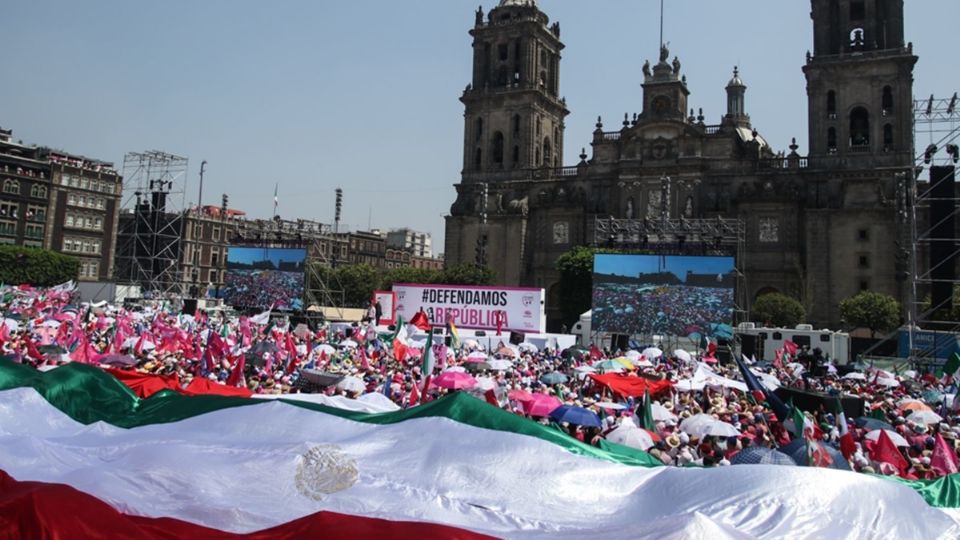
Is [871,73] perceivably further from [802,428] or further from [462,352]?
[802,428]

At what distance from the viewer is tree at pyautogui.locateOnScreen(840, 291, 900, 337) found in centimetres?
4725

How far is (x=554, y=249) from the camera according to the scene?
63500 millimetres

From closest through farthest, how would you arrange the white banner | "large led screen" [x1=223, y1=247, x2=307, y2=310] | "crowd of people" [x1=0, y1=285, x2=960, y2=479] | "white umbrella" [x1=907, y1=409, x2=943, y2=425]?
"crowd of people" [x1=0, y1=285, x2=960, y2=479]
"white umbrella" [x1=907, y1=409, x2=943, y2=425]
the white banner
"large led screen" [x1=223, y1=247, x2=307, y2=310]

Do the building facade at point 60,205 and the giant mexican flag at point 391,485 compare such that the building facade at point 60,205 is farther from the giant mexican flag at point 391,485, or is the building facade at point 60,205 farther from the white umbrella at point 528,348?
the giant mexican flag at point 391,485

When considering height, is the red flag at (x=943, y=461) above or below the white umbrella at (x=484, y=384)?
below

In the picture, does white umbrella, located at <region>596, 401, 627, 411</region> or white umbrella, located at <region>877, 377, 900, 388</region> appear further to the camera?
white umbrella, located at <region>877, 377, 900, 388</region>

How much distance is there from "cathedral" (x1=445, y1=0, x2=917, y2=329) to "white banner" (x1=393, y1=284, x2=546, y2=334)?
14292mm

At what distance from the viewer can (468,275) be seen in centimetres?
5991

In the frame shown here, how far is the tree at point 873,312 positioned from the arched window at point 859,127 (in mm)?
12830

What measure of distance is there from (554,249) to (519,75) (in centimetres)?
1572

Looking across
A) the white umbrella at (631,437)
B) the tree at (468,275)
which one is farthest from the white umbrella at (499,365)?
the tree at (468,275)

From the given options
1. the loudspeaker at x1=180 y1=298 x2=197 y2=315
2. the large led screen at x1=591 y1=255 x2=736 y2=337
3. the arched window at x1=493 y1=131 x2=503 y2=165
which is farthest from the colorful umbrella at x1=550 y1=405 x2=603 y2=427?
the arched window at x1=493 y1=131 x2=503 y2=165

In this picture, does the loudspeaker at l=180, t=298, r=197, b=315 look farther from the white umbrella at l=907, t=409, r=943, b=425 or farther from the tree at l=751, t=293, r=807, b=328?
the white umbrella at l=907, t=409, r=943, b=425

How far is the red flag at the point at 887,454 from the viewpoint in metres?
10.3
